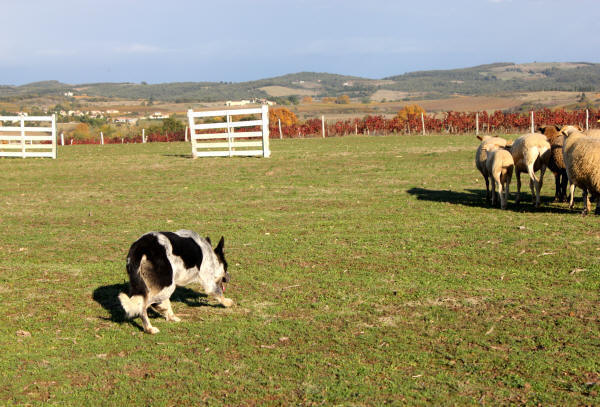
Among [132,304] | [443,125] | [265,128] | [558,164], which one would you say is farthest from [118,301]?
[443,125]

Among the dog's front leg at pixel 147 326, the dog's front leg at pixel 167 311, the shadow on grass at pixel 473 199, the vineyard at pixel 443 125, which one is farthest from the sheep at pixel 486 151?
the vineyard at pixel 443 125

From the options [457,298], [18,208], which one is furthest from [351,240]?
[18,208]

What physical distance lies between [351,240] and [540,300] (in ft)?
13.1

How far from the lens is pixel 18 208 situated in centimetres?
1487

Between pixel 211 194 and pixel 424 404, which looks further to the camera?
pixel 211 194

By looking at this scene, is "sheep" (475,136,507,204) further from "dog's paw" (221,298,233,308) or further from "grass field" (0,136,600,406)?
"dog's paw" (221,298,233,308)

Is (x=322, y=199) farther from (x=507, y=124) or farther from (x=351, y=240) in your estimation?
(x=507, y=124)

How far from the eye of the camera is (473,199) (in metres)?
14.6

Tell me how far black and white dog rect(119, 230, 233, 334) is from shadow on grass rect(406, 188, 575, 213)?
8620 millimetres

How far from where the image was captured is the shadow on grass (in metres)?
13.2

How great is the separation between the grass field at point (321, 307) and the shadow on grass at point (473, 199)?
109mm

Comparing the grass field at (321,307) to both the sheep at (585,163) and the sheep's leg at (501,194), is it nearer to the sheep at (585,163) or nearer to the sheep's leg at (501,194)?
the sheep's leg at (501,194)

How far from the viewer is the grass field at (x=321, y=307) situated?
517 cm

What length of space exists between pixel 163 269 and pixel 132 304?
1.60ft
